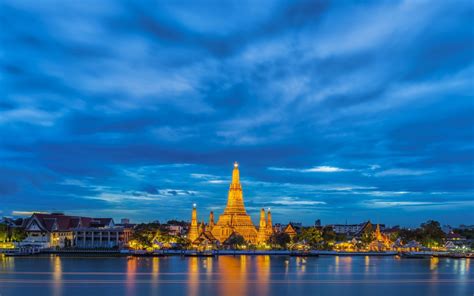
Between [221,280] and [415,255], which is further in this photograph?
[415,255]

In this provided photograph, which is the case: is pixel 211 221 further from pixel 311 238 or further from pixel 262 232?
pixel 311 238

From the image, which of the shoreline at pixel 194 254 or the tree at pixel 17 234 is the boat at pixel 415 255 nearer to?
the shoreline at pixel 194 254

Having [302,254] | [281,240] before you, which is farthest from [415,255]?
[281,240]

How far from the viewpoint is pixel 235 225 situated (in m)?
124

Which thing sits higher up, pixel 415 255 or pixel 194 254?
pixel 194 254

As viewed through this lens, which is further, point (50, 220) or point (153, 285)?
point (50, 220)

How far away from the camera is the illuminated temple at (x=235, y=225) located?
4825 inches

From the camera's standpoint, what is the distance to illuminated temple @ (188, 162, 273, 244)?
122562mm

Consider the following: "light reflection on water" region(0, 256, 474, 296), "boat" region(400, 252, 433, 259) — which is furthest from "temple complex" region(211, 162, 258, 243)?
"light reflection on water" region(0, 256, 474, 296)

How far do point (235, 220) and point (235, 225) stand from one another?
1270 mm

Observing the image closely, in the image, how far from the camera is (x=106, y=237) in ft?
340

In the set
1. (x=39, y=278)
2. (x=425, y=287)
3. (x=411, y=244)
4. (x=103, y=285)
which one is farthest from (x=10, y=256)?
(x=411, y=244)

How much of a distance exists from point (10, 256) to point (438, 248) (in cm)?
8536

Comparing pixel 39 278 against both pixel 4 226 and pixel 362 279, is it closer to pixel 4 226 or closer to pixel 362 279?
pixel 362 279
